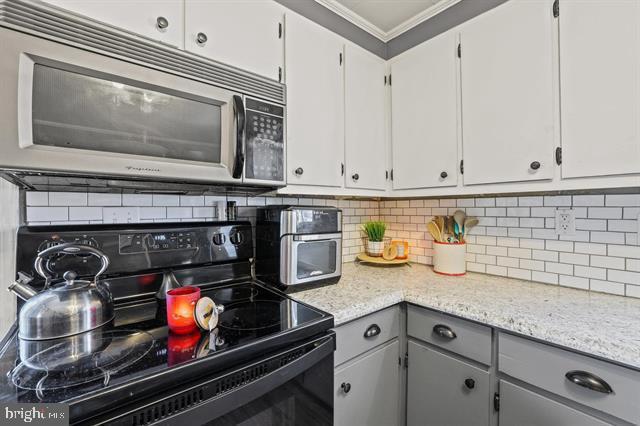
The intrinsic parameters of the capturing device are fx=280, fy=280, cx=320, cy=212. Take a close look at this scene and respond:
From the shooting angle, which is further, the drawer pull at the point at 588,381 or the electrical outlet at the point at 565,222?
the electrical outlet at the point at 565,222

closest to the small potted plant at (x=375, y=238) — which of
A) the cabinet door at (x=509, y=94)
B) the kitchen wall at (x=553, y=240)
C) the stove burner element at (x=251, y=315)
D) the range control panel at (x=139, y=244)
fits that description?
the kitchen wall at (x=553, y=240)

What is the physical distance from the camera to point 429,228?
179 centimetres

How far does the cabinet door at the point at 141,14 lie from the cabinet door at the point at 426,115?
4.05 ft

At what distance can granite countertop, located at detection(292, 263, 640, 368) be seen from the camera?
2.87 ft

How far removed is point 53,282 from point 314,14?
166 cm

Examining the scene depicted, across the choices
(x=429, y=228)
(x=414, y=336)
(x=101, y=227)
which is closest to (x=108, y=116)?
(x=101, y=227)

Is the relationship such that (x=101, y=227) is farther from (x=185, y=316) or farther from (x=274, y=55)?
(x=274, y=55)

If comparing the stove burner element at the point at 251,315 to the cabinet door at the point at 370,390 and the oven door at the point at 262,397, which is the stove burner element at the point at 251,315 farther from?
the cabinet door at the point at 370,390

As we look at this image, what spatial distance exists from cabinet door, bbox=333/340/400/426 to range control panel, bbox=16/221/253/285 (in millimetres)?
707

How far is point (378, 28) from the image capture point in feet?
5.83

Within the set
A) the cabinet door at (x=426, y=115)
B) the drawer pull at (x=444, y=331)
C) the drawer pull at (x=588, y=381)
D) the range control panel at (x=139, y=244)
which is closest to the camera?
the drawer pull at (x=588, y=381)

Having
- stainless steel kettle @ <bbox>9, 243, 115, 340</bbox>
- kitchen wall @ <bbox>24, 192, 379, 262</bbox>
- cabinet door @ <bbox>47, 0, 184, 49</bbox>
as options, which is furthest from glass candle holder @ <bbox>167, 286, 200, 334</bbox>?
cabinet door @ <bbox>47, 0, 184, 49</bbox>

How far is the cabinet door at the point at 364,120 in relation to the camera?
1.60 meters

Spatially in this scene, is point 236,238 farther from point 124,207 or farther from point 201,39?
point 201,39
